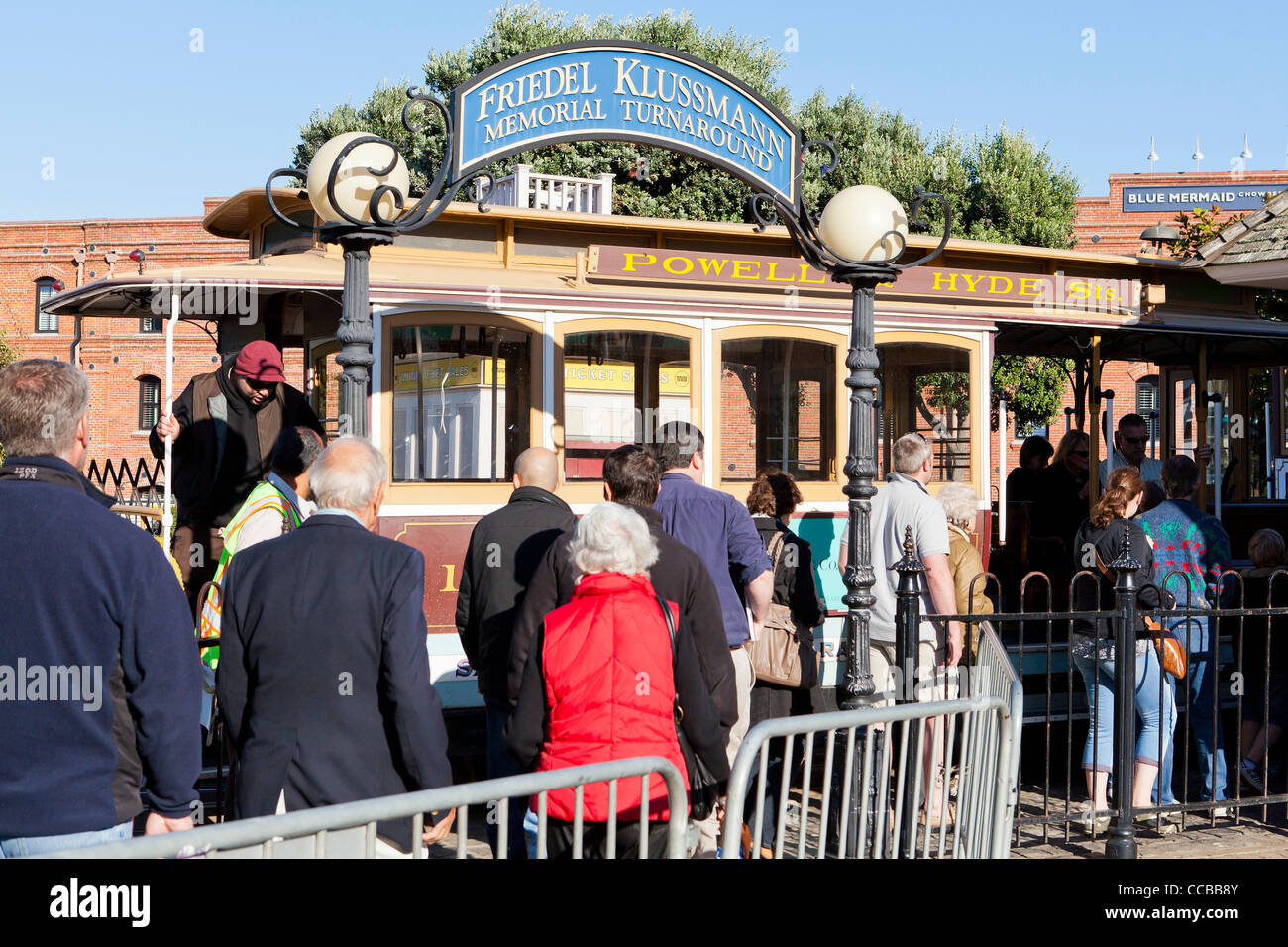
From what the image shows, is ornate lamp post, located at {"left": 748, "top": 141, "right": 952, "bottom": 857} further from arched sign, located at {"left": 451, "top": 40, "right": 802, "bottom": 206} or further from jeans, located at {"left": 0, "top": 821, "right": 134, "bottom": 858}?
jeans, located at {"left": 0, "top": 821, "right": 134, "bottom": 858}

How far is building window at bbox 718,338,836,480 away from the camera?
810 centimetres

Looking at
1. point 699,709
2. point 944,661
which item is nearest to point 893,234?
point 944,661

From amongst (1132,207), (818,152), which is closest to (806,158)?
(818,152)

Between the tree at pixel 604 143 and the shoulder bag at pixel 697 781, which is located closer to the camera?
the shoulder bag at pixel 697 781

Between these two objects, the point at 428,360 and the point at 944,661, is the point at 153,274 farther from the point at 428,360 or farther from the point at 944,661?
the point at 944,661

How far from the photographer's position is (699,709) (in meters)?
3.99

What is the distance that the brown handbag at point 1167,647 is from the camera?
20.6ft

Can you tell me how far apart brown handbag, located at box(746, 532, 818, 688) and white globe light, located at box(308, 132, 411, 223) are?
8.55 ft

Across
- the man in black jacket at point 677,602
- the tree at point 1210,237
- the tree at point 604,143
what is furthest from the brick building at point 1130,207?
the man in black jacket at point 677,602

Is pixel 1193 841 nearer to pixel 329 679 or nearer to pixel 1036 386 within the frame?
pixel 329 679

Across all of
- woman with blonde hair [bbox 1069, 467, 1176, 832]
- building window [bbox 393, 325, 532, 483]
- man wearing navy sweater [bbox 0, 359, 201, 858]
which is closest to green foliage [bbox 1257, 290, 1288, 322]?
woman with blonde hair [bbox 1069, 467, 1176, 832]

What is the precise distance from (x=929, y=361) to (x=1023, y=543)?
213cm

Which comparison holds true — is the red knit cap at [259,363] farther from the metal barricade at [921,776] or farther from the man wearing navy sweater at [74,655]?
the metal barricade at [921,776]

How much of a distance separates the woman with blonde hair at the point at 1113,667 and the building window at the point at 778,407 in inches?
79.7
